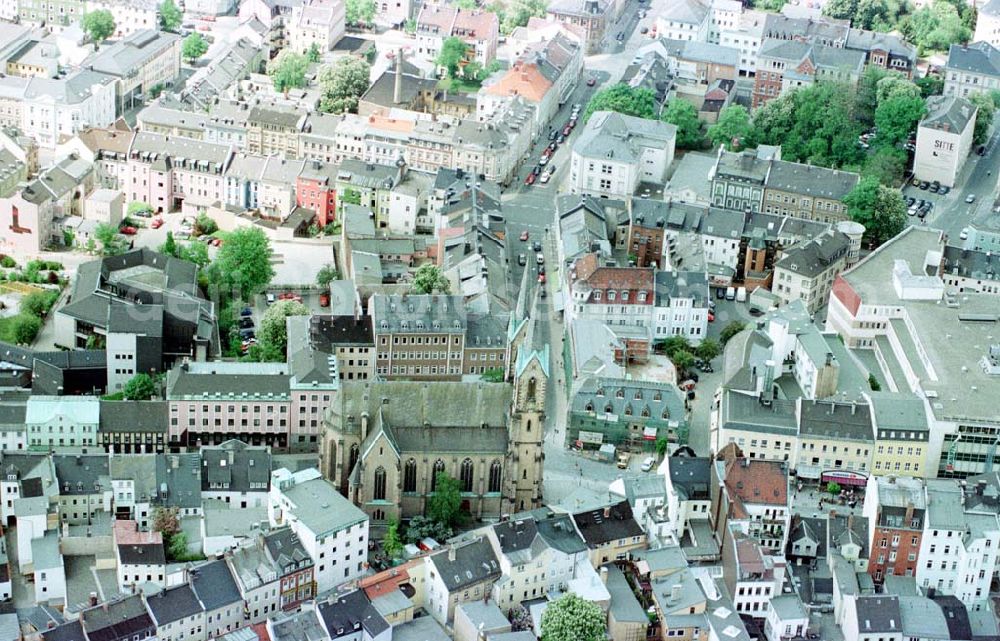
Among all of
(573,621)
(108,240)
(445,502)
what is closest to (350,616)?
(573,621)

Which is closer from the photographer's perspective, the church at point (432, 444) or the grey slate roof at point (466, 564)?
the grey slate roof at point (466, 564)

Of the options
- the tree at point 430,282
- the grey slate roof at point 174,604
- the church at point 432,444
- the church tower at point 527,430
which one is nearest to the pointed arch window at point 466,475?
the church at point 432,444

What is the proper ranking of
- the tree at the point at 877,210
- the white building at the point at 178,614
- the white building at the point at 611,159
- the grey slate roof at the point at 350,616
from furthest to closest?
the white building at the point at 611,159 → the tree at the point at 877,210 → the white building at the point at 178,614 → the grey slate roof at the point at 350,616

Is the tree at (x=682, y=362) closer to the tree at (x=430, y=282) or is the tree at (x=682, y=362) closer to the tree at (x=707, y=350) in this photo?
the tree at (x=707, y=350)

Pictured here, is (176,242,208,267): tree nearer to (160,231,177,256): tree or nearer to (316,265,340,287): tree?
(160,231,177,256): tree

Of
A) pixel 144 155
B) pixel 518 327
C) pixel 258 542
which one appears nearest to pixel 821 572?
pixel 518 327

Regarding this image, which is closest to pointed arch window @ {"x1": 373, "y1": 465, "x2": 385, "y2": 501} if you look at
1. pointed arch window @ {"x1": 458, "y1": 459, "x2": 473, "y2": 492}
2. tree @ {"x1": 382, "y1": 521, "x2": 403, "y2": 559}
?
tree @ {"x1": 382, "y1": 521, "x2": 403, "y2": 559}
